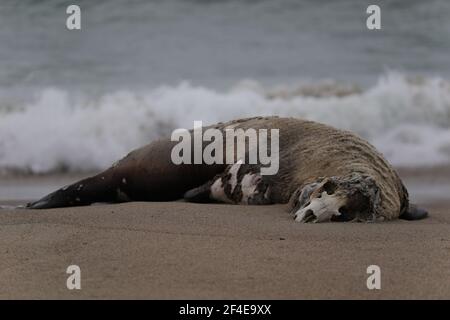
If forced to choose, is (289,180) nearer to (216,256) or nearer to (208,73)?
(216,256)

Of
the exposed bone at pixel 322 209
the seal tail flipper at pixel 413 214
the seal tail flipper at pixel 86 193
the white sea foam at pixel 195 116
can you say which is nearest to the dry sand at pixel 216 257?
the exposed bone at pixel 322 209

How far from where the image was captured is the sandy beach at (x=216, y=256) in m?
3.10

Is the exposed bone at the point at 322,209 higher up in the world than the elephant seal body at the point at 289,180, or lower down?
lower down

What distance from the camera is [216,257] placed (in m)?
3.68

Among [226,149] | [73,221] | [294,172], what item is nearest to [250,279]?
[73,221]

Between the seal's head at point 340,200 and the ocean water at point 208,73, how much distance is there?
493 centimetres

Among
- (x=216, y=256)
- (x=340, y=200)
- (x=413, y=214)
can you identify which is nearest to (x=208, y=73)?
(x=413, y=214)

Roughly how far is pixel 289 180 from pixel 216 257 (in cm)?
268

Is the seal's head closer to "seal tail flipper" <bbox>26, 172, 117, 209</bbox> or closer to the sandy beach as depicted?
the sandy beach

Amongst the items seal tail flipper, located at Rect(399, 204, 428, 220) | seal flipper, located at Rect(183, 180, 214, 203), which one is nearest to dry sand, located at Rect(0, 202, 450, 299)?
seal tail flipper, located at Rect(399, 204, 428, 220)

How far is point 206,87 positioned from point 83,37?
366 centimetres

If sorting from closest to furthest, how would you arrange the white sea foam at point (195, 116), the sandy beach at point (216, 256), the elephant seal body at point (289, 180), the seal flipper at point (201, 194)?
the sandy beach at point (216, 256)
the elephant seal body at point (289, 180)
the seal flipper at point (201, 194)
the white sea foam at point (195, 116)

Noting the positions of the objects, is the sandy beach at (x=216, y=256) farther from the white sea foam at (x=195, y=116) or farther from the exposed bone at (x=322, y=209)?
the white sea foam at (x=195, y=116)
